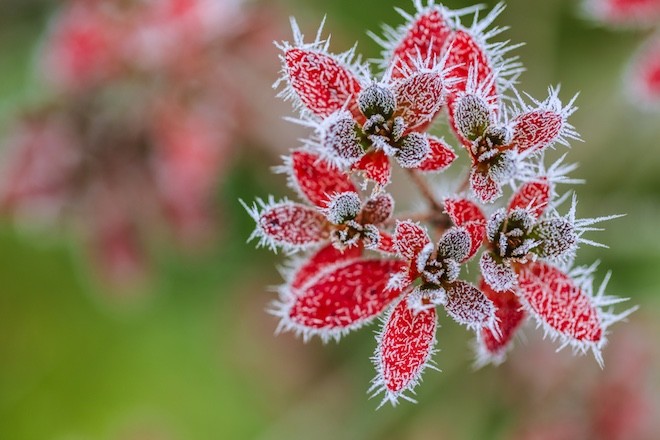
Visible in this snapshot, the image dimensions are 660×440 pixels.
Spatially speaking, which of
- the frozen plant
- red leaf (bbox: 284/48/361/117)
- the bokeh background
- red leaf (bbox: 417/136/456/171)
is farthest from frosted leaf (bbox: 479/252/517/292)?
the bokeh background

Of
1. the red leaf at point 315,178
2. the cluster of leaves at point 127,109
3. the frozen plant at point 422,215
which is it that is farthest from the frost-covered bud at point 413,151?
the cluster of leaves at point 127,109

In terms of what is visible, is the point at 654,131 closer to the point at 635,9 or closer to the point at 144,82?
the point at 635,9

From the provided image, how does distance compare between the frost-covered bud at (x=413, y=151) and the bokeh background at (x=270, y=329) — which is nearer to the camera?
the frost-covered bud at (x=413, y=151)

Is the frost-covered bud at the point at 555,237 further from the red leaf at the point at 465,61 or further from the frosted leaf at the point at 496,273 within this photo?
the red leaf at the point at 465,61

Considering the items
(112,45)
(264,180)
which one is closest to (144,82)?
(112,45)

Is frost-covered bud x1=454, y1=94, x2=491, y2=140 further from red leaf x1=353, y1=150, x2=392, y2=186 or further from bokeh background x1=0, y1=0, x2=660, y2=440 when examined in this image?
bokeh background x1=0, y1=0, x2=660, y2=440
